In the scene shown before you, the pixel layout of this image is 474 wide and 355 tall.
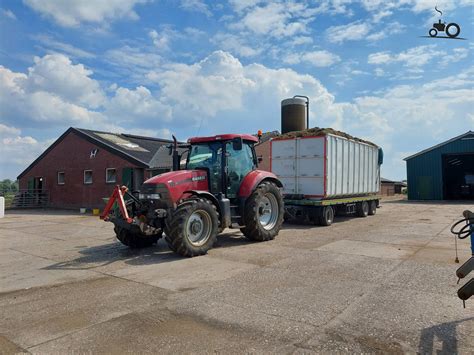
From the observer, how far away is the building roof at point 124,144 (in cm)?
2171

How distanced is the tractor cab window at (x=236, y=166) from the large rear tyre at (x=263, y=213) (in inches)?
18.9

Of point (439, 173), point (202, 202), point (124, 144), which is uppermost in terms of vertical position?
point (124, 144)

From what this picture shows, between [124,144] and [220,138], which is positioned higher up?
[124,144]

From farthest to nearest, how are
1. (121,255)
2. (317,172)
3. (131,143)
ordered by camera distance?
(131,143) → (317,172) → (121,255)

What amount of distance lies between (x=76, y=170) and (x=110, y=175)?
3814mm

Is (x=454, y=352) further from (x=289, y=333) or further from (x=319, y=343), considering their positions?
(x=289, y=333)

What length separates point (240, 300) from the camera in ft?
16.1

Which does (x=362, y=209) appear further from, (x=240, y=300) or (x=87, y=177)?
(x=87, y=177)

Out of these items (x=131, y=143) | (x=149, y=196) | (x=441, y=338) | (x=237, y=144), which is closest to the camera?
(x=441, y=338)

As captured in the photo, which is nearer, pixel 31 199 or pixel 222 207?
pixel 222 207

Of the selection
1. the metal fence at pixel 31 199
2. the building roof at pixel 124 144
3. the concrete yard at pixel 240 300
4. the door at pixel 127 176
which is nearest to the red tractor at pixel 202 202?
the concrete yard at pixel 240 300

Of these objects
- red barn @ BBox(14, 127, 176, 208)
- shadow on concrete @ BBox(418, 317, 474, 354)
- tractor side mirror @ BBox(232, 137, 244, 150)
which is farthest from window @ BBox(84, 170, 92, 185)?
shadow on concrete @ BBox(418, 317, 474, 354)

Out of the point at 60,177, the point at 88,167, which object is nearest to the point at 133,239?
the point at 88,167

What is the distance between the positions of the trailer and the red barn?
921cm
